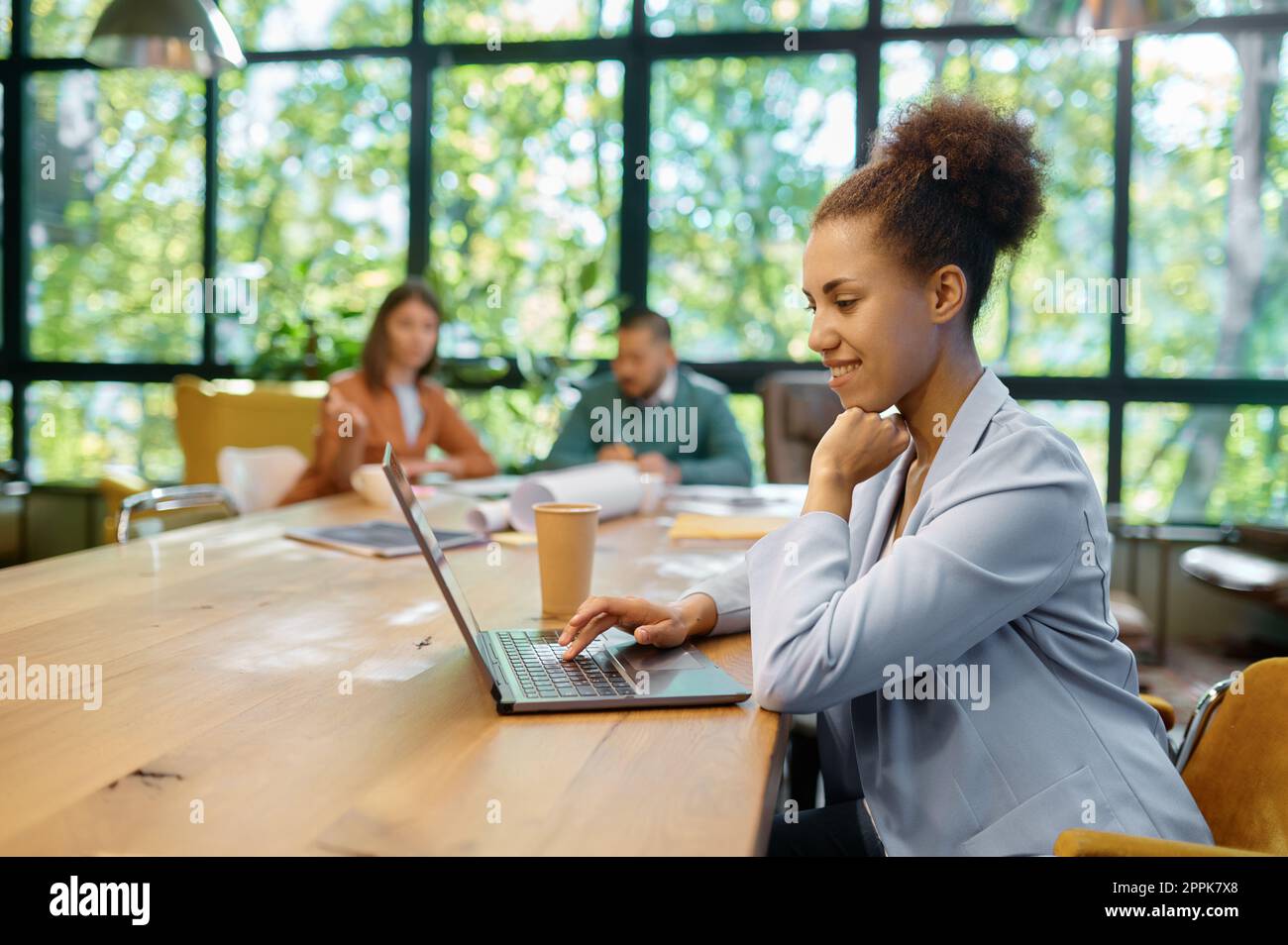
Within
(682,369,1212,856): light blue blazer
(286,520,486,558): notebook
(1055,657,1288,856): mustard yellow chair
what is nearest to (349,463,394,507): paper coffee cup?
(286,520,486,558): notebook

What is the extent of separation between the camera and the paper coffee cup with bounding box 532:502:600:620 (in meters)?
1.50

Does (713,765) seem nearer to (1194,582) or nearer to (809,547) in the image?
(809,547)

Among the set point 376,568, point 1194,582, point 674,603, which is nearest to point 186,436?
point 376,568

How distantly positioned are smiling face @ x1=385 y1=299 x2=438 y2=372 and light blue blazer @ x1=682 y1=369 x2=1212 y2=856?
271 centimetres

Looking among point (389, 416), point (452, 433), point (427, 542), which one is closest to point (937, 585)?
point (427, 542)

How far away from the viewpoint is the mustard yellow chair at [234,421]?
4781 millimetres

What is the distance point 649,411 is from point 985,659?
2.95 m

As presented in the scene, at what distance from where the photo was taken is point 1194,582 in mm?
4812

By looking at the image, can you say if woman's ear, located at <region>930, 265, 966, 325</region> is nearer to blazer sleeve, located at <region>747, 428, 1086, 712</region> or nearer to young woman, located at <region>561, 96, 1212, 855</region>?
young woman, located at <region>561, 96, 1212, 855</region>

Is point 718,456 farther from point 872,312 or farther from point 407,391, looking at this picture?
point 872,312

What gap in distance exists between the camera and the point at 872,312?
1259 millimetres

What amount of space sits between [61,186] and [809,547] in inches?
232
